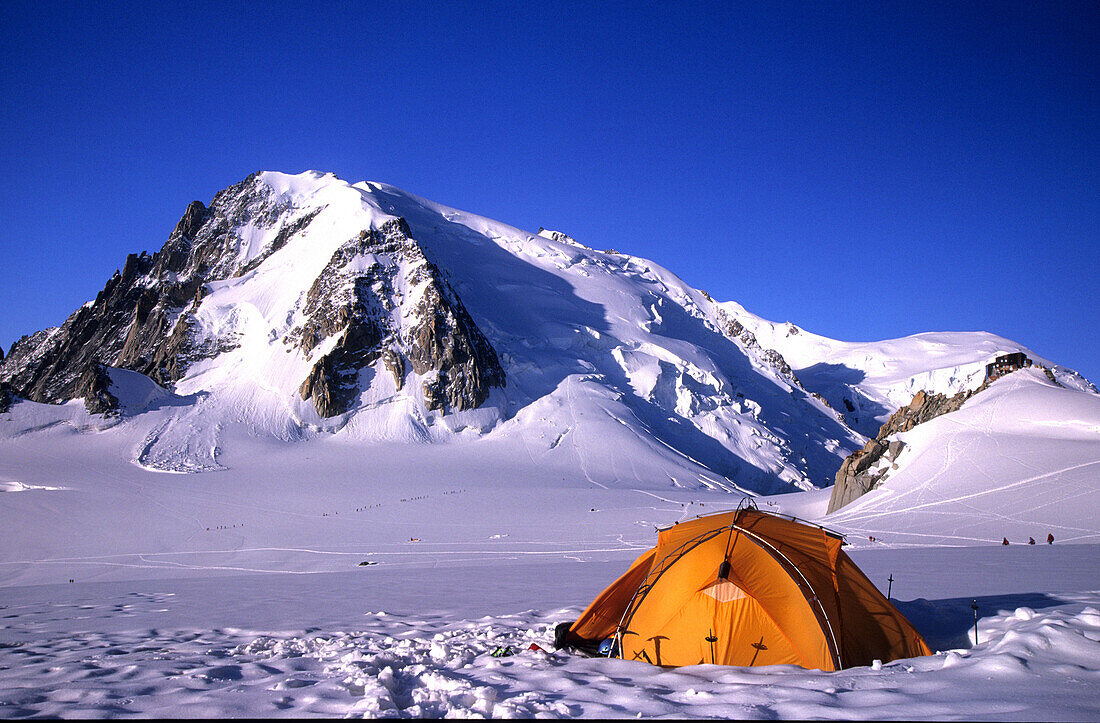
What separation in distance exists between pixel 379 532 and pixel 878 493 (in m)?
21.4

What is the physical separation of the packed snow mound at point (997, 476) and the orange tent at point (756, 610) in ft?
46.3

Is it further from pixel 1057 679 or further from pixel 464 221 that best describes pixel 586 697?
pixel 464 221

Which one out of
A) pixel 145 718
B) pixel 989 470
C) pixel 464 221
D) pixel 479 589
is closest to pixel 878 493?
pixel 989 470

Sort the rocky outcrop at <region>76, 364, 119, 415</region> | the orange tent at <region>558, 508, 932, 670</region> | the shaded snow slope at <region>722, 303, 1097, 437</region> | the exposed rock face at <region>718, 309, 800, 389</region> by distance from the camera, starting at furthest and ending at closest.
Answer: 1. the shaded snow slope at <region>722, 303, 1097, 437</region>
2. the exposed rock face at <region>718, 309, 800, 389</region>
3. the rocky outcrop at <region>76, 364, 119, 415</region>
4. the orange tent at <region>558, 508, 932, 670</region>

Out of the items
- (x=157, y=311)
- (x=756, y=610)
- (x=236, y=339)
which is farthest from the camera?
(x=157, y=311)

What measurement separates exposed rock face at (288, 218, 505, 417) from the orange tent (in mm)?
50729

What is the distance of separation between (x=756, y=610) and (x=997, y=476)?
22690 mm

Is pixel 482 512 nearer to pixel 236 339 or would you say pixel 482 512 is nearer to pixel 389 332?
pixel 389 332

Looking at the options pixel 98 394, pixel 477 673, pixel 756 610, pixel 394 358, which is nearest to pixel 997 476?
pixel 756 610

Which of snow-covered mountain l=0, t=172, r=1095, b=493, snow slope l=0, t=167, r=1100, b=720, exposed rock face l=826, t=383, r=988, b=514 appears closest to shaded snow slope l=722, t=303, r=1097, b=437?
snow slope l=0, t=167, r=1100, b=720

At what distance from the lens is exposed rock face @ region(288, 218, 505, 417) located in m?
56.7

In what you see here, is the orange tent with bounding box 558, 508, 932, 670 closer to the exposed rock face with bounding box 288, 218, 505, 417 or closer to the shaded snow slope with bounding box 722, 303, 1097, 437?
the exposed rock face with bounding box 288, 218, 505, 417

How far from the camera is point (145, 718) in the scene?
15.8ft

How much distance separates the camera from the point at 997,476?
23734 mm
